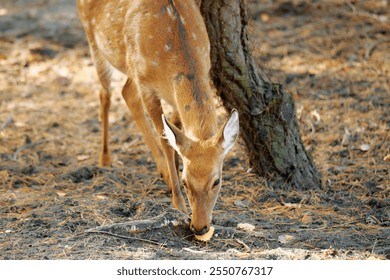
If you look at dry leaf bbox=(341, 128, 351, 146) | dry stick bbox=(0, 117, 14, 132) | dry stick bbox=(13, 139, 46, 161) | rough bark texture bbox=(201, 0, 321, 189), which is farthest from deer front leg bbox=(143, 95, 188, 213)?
dry stick bbox=(0, 117, 14, 132)

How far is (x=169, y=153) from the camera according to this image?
256 inches

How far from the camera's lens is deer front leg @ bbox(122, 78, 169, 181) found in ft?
22.9

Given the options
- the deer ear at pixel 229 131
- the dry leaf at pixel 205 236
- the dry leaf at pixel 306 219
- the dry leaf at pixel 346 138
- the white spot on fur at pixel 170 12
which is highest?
the white spot on fur at pixel 170 12

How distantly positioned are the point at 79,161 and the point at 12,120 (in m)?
1.51

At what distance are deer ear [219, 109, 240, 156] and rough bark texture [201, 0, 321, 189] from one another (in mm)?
1449

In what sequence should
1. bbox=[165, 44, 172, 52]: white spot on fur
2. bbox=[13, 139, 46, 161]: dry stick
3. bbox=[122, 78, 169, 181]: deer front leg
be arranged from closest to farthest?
bbox=[165, 44, 172, 52]: white spot on fur, bbox=[122, 78, 169, 181]: deer front leg, bbox=[13, 139, 46, 161]: dry stick

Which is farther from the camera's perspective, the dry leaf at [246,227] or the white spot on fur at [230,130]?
the dry leaf at [246,227]

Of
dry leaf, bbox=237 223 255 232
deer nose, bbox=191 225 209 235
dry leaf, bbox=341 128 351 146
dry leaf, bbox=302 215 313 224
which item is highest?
deer nose, bbox=191 225 209 235

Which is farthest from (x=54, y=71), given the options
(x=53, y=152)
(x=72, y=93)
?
(x=53, y=152)

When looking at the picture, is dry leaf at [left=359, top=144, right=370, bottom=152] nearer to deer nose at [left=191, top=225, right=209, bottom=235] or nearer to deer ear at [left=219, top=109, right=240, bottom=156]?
deer ear at [left=219, top=109, right=240, bottom=156]

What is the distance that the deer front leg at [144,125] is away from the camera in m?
6.98

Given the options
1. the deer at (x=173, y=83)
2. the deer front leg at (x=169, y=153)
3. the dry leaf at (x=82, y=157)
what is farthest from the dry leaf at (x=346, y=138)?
the dry leaf at (x=82, y=157)

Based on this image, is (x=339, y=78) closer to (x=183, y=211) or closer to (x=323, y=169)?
(x=323, y=169)

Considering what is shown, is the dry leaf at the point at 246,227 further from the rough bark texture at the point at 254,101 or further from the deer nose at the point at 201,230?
the rough bark texture at the point at 254,101
